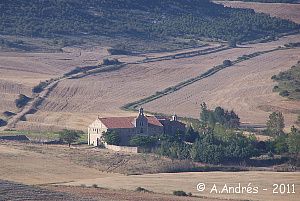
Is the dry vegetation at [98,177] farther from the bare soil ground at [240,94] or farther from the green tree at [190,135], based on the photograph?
the bare soil ground at [240,94]

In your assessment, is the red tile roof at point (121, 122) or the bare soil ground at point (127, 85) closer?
the red tile roof at point (121, 122)

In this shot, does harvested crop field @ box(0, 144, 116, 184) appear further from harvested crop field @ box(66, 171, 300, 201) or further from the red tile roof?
the red tile roof

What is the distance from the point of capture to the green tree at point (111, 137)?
89438mm


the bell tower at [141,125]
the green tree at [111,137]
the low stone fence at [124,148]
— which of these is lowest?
the low stone fence at [124,148]

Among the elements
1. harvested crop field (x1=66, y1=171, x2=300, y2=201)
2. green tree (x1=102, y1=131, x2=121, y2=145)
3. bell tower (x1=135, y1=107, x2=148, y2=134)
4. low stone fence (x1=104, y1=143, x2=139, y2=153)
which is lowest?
low stone fence (x1=104, y1=143, x2=139, y2=153)

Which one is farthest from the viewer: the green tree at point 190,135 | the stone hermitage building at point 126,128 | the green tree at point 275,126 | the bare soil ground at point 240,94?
the bare soil ground at point 240,94

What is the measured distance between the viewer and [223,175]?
7138 cm

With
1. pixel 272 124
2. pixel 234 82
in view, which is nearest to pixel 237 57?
pixel 234 82

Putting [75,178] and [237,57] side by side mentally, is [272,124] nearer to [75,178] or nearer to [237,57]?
[75,178]

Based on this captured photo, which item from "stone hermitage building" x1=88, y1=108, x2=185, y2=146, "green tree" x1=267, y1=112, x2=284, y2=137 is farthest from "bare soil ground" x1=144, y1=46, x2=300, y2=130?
"stone hermitage building" x1=88, y1=108, x2=185, y2=146

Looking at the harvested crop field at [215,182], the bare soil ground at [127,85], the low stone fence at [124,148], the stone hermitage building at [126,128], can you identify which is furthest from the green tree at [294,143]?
the bare soil ground at [127,85]

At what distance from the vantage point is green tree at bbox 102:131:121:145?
89438mm

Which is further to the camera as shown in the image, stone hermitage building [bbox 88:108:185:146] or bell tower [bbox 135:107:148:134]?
bell tower [bbox 135:107:148:134]

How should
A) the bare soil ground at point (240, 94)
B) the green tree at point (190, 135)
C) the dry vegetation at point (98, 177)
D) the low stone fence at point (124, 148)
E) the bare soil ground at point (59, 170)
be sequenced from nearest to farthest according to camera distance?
the bare soil ground at point (59, 170), the dry vegetation at point (98, 177), the low stone fence at point (124, 148), the green tree at point (190, 135), the bare soil ground at point (240, 94)
